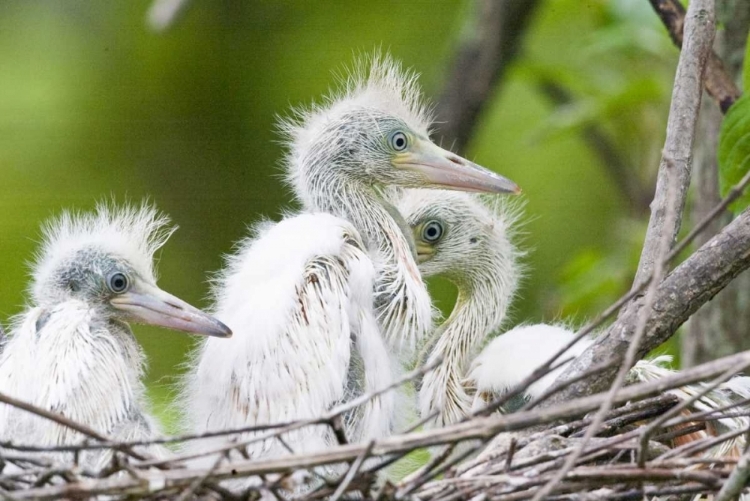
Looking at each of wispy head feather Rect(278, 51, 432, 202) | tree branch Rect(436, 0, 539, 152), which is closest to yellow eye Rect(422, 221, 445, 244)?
wispy head feather Rect(278, 51, 432, 202)

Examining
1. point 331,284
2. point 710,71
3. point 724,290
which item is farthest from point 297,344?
point 724,290

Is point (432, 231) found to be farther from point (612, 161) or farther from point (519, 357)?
point (612, 161)

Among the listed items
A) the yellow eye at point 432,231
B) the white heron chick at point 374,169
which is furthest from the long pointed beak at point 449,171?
the yellow eye at point 432,231

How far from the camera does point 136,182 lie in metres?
6.08

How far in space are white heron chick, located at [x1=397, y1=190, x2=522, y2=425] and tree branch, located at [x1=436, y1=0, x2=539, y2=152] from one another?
1.54 m

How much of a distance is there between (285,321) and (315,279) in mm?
132

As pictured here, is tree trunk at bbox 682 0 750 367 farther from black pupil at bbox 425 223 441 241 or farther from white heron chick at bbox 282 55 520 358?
white heron chick at bbox 282 55 520 358

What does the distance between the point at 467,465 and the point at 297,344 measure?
1.46ft

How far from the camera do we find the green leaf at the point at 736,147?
8.89 feet

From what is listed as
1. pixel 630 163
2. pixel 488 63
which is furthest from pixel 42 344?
pixel 630 163

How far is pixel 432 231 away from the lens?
10.5 feet

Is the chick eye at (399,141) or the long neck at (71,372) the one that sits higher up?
the chick eye at (399,141)

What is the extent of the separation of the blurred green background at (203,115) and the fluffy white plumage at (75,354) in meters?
2.75

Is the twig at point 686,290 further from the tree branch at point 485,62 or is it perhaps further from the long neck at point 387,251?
the tree branch at point 485,62
